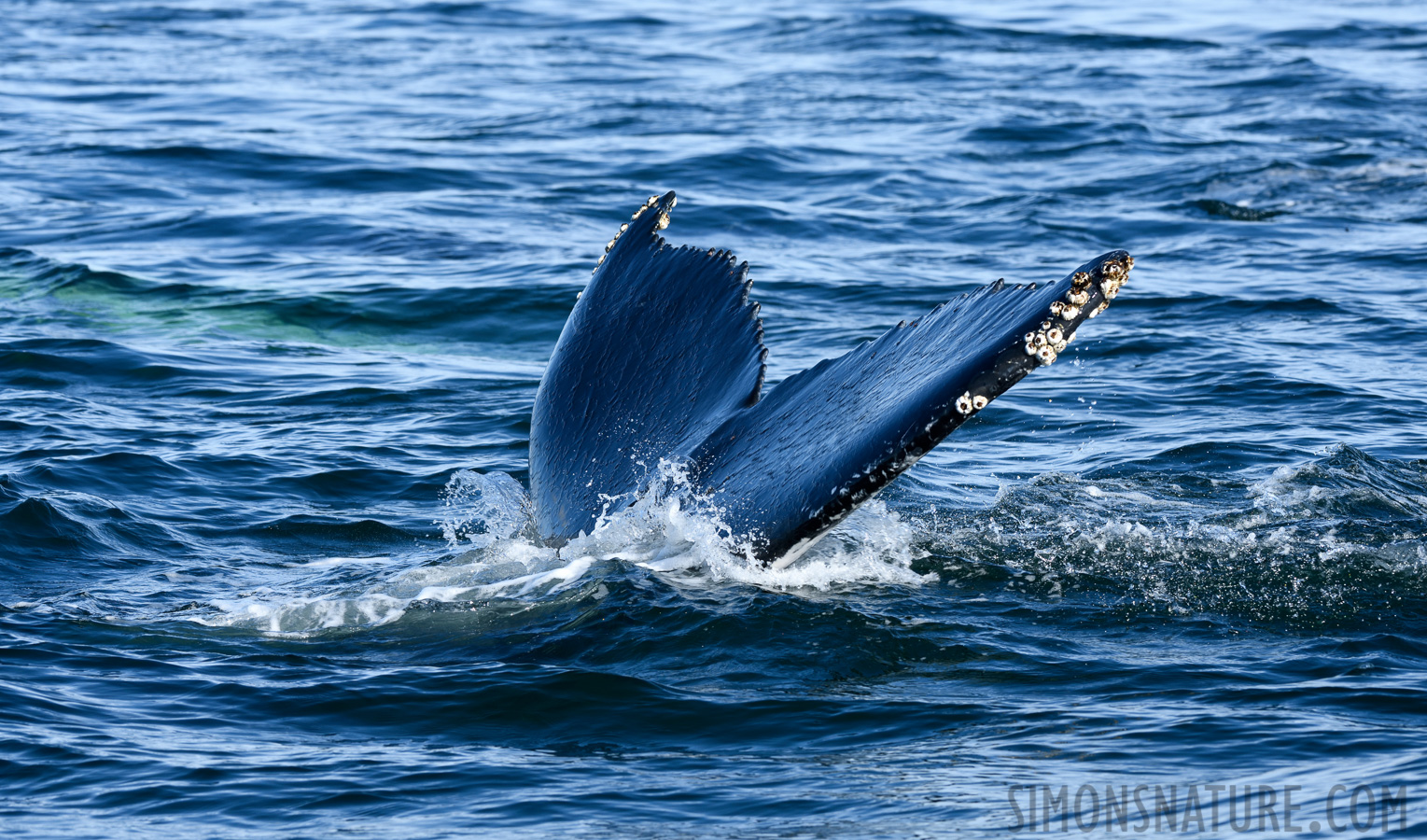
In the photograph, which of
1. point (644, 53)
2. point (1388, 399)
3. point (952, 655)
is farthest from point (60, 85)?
point (952, 655)

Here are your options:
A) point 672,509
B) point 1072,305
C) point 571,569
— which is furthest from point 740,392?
point 1072,305

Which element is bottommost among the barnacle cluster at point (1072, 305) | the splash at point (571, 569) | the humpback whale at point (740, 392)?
the splash at point (571, 569)

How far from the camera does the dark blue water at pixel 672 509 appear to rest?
550 cm

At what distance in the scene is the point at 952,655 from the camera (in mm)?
6355

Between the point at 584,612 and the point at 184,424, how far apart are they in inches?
180

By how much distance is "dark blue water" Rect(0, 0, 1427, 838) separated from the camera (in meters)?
5.50

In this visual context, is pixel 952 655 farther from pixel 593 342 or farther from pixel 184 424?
pixel 184 424

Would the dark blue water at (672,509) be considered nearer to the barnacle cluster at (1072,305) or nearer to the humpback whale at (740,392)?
the humpback whale at (740,392)

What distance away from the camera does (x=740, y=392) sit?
21.0ft

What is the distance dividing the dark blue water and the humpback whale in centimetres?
28

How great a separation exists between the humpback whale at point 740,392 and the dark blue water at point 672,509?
0.91 feet

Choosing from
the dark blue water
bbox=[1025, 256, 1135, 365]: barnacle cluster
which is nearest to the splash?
the dark blue water

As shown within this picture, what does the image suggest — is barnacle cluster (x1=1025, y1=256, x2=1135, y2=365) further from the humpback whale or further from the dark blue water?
the dark blue water

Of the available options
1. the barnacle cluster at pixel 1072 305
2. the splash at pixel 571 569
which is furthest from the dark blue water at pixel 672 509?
the barnacle cluster at pixel 1072 305
